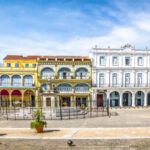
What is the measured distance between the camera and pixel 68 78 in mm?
57906

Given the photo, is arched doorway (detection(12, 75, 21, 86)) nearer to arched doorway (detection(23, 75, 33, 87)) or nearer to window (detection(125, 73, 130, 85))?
arched doorway (detection(23, 75, 33, 87))

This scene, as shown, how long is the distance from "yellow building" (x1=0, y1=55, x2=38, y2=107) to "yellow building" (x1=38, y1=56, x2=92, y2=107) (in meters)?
1.75

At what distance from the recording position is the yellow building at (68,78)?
57.6 m

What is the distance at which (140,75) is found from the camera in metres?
58.5

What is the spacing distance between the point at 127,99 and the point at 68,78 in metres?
11.8

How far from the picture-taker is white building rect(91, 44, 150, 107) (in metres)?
57.6

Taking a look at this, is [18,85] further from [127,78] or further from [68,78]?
[127,78]

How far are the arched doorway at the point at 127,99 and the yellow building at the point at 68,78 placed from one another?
6625 millimetres

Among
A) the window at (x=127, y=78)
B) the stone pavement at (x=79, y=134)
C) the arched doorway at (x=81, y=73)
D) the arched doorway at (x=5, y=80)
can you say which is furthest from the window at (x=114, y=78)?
the stone pavement at (x=79, y=134)

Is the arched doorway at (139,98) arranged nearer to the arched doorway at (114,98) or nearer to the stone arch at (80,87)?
the arched doorway at (114,98)

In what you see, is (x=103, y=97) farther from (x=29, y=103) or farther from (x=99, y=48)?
(x=29, y=103)

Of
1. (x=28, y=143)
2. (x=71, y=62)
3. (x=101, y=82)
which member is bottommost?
(x=28, y=143)

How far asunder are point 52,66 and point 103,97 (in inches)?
432

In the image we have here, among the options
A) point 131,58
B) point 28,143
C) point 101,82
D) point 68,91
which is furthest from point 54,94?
point 28,143
